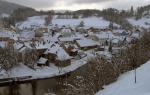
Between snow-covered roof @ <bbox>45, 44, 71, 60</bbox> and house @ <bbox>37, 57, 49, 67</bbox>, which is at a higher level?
snow-covered roof @ <bbox>45, 44, 71, 60</bbox>

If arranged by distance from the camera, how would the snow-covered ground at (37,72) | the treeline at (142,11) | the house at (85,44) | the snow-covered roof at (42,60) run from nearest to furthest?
1. the snow-covered ground at (37,72)
2. the snow-covered roof at (42,60)
3. the house at (85,44)
4. the treeline at (142,11)

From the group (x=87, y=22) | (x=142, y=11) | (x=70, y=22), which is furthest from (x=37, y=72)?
(x=142, y=11)

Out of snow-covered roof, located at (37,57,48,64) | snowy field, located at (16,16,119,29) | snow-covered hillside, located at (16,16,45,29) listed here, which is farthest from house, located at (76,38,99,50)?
snowy field, located at (16,16,119,29)

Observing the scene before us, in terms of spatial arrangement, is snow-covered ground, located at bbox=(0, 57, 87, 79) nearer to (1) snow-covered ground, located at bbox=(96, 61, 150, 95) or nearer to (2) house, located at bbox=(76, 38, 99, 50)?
(2) house, located at bbox=(76, 38, 99, 50)

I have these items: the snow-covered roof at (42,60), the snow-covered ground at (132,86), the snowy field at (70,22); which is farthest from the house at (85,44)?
the snowy field at (70,22)

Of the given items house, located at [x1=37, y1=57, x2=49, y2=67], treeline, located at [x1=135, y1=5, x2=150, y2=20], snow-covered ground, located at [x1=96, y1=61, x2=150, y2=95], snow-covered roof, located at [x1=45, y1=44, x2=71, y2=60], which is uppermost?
snow-covered ground, located at [x1=96, y1=61, x2=150, y2=95]

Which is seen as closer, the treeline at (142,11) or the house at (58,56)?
the house at (58,56)

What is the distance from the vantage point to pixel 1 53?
35281 mm

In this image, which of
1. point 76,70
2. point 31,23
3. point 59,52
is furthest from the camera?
point 31,23

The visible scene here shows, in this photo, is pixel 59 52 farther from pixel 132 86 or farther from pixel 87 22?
pixel 87 22

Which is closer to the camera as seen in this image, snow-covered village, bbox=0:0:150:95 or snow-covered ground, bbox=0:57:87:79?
snow-covered village, bbox=0:0:150:95

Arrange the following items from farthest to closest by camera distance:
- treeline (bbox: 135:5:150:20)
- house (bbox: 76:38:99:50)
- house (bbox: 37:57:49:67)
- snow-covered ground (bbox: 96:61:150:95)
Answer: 1. treeline (bbox: 135:5:150:20)
2. house (bbox: 76:38:99:50)
3. house (bbox: 37:57:49:67)
4. snow-covered ground (bbox: 96:61:150:95)

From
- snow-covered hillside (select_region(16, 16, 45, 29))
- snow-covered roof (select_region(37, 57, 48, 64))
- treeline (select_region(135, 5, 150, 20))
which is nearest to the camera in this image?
snow-covered roof (select_region(37, 57, 48, 64))

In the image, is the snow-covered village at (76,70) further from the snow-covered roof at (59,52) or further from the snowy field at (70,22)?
the snowy field at (70,22)
